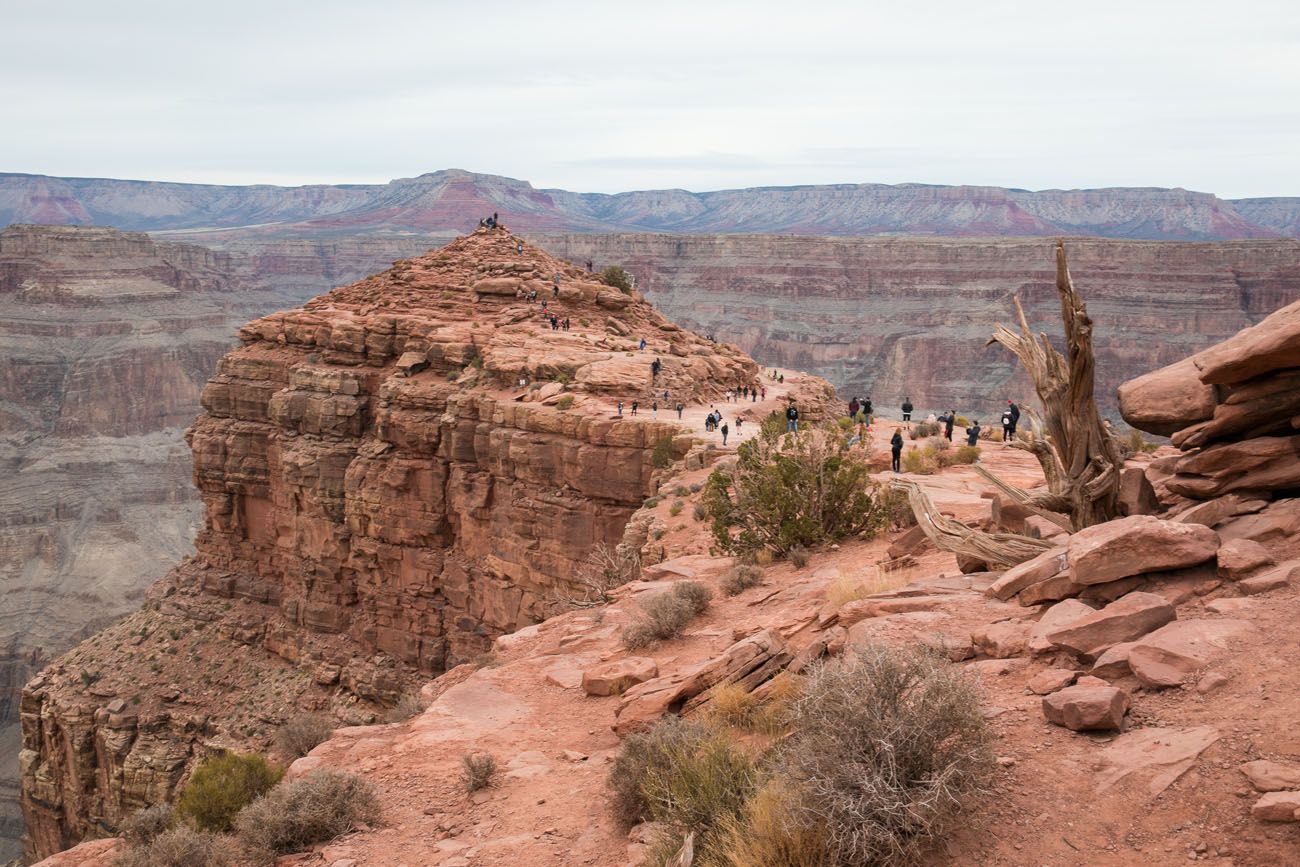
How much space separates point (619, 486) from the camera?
85.2 feet

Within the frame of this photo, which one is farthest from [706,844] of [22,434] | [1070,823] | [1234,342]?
[22,434]

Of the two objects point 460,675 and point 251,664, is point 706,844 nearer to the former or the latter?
point 460,675

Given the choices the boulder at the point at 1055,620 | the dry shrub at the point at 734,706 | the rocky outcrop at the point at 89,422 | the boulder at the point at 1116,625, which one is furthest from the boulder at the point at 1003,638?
the rocky outcrop at the point at 89,422

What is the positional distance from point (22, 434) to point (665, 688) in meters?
111

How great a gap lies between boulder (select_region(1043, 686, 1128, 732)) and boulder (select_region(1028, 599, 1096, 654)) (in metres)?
0.78

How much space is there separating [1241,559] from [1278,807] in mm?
2837

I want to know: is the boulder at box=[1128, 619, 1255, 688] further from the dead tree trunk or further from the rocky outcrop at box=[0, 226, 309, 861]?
the rocky outcrop at box=[0, 226, 309, 861]

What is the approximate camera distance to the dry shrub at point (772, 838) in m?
6.07

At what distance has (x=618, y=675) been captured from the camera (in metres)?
11.6

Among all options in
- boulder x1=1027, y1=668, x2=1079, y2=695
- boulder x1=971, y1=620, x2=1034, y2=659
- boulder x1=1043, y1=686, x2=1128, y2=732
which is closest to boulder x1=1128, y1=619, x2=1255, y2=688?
boulder x1=1043, y1=686, x2=1128, y2=732

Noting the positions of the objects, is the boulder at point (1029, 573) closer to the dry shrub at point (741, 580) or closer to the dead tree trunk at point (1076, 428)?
the dead tree trunk at point (1076, 428)

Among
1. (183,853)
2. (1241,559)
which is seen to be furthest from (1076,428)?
(183,853)

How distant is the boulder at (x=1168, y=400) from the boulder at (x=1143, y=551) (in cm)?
153

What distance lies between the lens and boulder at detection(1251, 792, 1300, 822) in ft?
17.3
